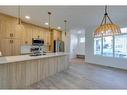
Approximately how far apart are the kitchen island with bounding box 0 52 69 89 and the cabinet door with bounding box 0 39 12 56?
171cm

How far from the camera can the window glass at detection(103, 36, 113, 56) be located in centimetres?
705

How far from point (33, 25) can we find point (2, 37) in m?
2.40

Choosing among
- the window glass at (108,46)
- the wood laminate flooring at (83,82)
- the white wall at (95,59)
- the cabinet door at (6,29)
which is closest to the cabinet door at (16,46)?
the cabinet door at (6,29)

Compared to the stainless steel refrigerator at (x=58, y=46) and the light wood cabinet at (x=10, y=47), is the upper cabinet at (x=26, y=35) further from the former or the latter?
the stainless steel refrigerator at (x=58, y=46)

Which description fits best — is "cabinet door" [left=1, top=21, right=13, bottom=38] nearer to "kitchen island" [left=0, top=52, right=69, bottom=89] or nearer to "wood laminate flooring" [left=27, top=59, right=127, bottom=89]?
"kitchen island" [left=0, top=52, right=69, bottom=89]

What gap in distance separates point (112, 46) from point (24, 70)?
546 cm

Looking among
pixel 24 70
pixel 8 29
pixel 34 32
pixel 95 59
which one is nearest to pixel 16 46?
pixel 8 29

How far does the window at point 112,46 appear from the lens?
628cm

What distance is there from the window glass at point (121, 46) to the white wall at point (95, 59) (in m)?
0.29

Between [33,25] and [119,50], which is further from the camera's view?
[33,25]

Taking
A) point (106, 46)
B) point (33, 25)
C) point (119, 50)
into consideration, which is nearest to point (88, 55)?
point (106, 46)

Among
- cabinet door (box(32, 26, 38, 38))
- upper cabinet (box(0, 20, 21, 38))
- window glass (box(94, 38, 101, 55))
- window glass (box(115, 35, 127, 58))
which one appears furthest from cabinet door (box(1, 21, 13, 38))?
window glass (box(115, 35, 127, 58))
